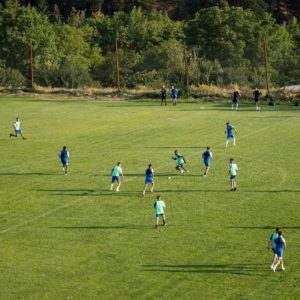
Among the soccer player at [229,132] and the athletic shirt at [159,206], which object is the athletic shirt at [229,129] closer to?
the soccer player at [229,132]

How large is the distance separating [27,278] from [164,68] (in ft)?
253

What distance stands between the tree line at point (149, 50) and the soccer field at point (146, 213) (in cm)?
3334

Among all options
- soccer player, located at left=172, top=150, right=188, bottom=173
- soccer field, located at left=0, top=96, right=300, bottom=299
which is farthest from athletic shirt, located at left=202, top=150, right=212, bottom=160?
soccer player, located at left=172, top=150, right=188, bottom=173

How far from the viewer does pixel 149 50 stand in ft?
372

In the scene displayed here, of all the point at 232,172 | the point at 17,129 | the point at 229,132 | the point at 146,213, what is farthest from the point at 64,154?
the point at 17,129

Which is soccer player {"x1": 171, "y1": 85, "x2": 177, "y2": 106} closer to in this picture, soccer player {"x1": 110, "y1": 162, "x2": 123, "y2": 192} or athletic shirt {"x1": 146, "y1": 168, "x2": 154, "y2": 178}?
soccer player {"x1": 110, "y1": 162, "x2": 123, "y2": 192}

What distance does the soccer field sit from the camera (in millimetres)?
29938

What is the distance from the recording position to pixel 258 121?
6506cm

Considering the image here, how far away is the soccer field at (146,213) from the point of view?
29.9 m

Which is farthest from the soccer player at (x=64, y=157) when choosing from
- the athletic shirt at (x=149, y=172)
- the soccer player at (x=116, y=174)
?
the athletic shirt at (x=149, y=172)

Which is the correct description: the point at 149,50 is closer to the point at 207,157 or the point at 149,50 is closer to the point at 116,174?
the point at 207,157

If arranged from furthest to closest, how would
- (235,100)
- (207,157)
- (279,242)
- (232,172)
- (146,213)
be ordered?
(235,100) < (207,157) < (232,172) < (146,213) < (279,242)

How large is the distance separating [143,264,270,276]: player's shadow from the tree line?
204 feet

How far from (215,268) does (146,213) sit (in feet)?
26.7
